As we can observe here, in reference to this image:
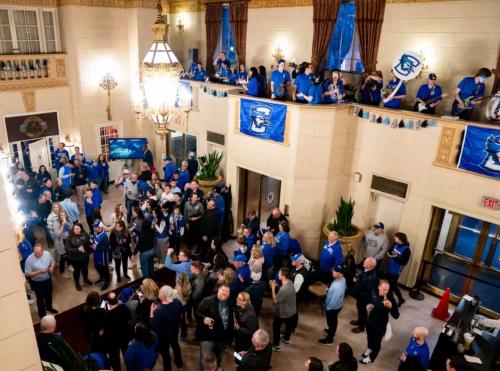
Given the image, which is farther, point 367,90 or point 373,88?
point 367,90

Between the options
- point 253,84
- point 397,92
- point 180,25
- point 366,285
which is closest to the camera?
point 366,285

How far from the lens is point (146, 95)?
20.0ft

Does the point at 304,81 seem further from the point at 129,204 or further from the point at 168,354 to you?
the point at 168,354

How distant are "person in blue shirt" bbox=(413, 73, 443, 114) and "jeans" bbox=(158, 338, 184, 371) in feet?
20.7

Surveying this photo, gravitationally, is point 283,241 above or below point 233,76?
below

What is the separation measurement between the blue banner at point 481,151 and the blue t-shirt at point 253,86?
450 centimetres

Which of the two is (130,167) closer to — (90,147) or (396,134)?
(90,147)

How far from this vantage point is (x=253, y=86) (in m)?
9.38

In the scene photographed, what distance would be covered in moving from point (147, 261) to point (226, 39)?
7777mm

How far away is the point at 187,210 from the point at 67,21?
A: 734 centimetres

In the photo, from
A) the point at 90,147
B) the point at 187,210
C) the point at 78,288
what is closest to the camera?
the point at 78,288

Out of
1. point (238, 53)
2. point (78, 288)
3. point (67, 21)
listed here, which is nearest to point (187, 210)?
point (78, 288)

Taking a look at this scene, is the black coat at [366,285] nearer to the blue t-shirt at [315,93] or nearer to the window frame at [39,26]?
the blue t-shirt at [315,93]

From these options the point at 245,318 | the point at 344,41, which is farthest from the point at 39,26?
the point at 245,318
